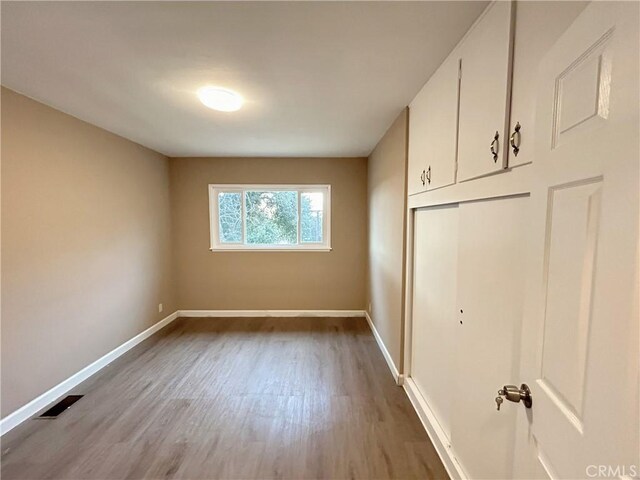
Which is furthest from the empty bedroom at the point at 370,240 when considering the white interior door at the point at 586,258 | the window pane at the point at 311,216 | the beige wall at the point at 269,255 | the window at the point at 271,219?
the window pane at the point at 311,216

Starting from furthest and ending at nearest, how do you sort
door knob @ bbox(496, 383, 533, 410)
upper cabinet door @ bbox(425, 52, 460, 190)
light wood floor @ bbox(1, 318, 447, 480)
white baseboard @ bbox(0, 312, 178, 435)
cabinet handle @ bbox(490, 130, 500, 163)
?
white baseboard @ bbox(0, 312, 178, 435) → light wood floor @ bbox(1, 318, 447, 480) → upper cabinet door @ bbox(425, 52, 460, 190) → cabinet handle @ bbox(490, 130, 500, 163) → door knob @ bbox(496, 383, 533, 410)

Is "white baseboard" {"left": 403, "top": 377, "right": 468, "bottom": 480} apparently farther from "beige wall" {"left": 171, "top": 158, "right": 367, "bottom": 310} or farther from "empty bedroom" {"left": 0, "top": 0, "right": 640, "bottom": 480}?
"beige wall" {"left": 171, "top": 158, "right": 367, "bottom": 310}

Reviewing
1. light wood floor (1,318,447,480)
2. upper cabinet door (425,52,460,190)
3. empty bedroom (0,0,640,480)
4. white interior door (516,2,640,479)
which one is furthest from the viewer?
light wood floor (1,318,447,480)

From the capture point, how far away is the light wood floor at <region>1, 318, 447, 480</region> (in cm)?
175

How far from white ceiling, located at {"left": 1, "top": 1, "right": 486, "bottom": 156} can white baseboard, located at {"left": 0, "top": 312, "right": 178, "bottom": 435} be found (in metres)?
2.28

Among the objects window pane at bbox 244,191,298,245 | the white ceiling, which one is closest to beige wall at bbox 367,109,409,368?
the white ceiling

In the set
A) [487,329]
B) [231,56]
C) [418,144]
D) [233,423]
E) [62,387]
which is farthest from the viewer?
[62,387]

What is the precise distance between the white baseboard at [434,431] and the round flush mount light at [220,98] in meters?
2.64

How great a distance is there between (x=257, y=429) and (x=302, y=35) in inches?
95.8

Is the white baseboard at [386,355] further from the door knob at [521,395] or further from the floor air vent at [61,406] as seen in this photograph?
the floor air vent at [61,406]

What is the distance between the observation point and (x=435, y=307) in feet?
6.67

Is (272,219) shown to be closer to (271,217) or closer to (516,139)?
(271,217)

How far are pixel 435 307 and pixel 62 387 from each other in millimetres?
3082

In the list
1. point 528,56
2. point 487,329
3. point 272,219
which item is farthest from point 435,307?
point 272,219
